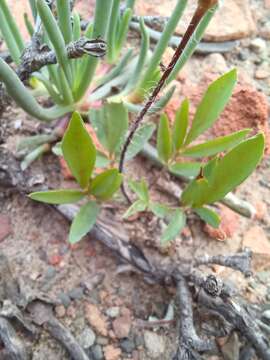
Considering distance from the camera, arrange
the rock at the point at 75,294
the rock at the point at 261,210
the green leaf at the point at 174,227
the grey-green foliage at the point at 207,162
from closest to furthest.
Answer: the grey-green foliage at the point at 207,162 < the green leaf at the point at 174,227 < the rock at the point at 75,294 < the rock at the point at 261,210

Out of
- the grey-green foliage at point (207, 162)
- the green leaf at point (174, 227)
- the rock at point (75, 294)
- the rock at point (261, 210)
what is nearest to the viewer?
the grey-green foliage at point (207, 162)

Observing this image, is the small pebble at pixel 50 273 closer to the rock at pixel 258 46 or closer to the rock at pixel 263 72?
the rock at pixel 263 72

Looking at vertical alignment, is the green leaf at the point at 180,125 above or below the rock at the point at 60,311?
above

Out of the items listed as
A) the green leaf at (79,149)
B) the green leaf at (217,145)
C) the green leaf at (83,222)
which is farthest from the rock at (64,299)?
the green leaf at (217,145)

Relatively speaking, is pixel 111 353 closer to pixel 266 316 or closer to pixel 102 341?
pixel 102 341

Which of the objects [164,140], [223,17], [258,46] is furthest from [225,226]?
[223,17]

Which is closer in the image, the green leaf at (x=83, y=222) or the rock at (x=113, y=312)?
the green leaf at (x=83, y=222)

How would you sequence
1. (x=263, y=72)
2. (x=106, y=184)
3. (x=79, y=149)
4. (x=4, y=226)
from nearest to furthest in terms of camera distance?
1. (x=79, y=149)
2. (x=106, y=184)
3. (x=4, y=226)
4. (x=263, y=72)

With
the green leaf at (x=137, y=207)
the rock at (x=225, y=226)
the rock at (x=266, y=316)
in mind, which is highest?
the green leaf at (x=137, y=207)
